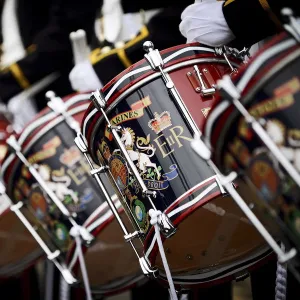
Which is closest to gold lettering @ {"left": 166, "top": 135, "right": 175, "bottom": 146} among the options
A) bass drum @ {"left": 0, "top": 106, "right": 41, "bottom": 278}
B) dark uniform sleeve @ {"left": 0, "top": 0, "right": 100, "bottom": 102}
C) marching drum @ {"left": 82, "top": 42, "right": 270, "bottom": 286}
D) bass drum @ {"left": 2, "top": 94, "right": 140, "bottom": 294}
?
marching drum @ {"left": 82, "top": 42, "right": 270, "bottom": 286}

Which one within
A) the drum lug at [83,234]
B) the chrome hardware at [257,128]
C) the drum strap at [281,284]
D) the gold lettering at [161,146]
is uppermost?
the drum lug at [83,234]

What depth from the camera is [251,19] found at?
129cm

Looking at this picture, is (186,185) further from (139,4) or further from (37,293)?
(37,293)

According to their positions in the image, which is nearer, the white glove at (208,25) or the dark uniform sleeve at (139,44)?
the white glove at (208,25)

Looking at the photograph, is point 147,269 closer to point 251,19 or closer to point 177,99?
point 177,99

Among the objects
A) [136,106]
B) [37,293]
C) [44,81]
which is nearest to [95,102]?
[136,106]

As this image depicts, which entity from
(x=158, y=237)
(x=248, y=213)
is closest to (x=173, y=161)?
(x=158, y=237)

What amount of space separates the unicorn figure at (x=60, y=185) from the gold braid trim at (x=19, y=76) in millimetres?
658

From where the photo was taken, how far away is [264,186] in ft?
3.18

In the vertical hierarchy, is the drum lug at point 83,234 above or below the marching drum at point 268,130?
above

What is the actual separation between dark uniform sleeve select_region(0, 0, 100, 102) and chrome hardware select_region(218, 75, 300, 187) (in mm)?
1303

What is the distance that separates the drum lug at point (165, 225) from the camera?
124cm

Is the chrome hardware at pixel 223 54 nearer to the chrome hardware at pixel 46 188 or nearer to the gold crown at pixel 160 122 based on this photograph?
the gold crown at pixel 160 122

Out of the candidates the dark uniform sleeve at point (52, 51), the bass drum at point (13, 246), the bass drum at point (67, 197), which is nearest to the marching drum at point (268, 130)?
the bass drum at point (67, 197)
